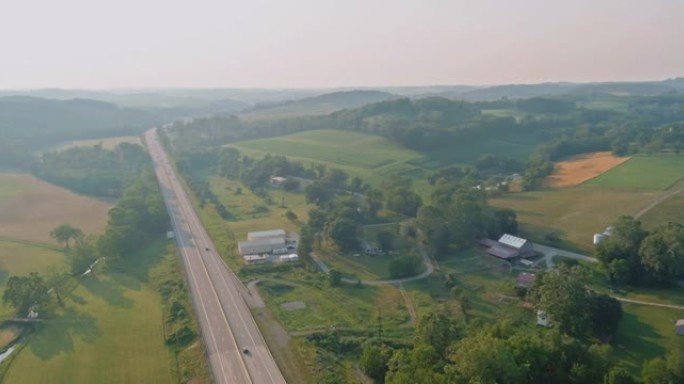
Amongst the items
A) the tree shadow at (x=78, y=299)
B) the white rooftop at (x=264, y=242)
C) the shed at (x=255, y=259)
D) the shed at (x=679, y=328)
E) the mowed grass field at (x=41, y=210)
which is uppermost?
the shed at (x=679, y=328)

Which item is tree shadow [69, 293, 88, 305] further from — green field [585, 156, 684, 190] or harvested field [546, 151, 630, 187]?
green field [585, 156, 684, 190]

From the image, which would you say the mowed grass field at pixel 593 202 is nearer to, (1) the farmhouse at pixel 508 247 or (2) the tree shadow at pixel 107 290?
(1) the farmhouse at pixel 508 247

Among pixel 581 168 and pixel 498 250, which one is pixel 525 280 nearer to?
pixel 498 250

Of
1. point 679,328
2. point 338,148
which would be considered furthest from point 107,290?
point 338,148

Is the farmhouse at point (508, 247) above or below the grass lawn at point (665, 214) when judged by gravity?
below

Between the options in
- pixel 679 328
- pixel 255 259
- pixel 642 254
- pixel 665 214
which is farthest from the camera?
pixel 665 214

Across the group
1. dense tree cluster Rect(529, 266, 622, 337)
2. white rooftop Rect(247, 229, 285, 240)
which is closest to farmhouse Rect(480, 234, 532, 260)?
dense tree cluster Rect(529, 266, 622, 337)

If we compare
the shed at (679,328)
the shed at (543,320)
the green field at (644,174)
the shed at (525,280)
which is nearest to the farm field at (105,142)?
the green field at (644,174)
